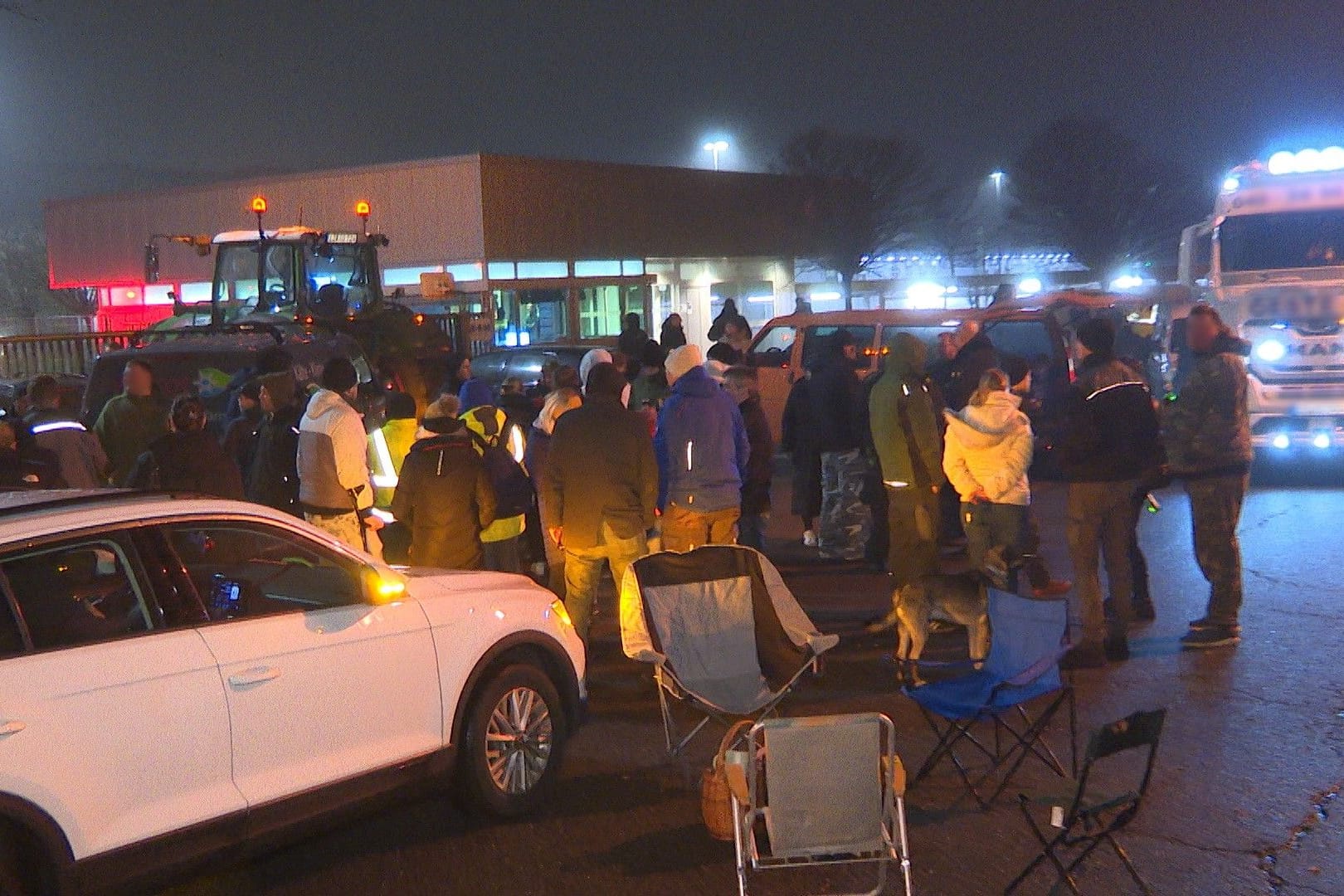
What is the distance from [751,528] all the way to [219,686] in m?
6.08

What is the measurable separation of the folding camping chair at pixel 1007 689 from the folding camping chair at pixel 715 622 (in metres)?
0.72

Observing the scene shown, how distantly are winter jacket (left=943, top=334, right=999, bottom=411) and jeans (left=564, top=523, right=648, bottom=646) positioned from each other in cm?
426

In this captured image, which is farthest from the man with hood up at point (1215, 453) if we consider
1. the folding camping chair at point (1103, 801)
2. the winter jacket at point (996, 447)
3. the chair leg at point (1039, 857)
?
the chair leg at point (1039, 857)

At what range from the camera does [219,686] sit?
470 cm

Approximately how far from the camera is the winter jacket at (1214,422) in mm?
8078

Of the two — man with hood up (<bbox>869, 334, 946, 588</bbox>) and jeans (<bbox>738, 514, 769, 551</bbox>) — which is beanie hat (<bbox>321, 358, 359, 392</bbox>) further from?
jeans (<bbox>738, 514, 769, 551</bbox>)

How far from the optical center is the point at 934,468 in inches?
336

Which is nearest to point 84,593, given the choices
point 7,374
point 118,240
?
point 7,374

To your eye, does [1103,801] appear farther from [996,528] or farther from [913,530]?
[913,530]

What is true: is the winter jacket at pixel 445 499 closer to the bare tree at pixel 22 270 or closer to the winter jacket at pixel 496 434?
the winter jacket at pixel 496 434

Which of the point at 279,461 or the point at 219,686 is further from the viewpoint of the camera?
the point at 279,461

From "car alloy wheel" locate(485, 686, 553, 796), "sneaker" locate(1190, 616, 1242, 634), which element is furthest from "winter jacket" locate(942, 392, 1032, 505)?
"car alloy wheel" locate(485, 686, 553, 796)

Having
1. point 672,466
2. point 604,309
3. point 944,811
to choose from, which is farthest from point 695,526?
point 604,309

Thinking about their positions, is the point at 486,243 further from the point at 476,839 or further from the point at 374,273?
the point at 476,839
